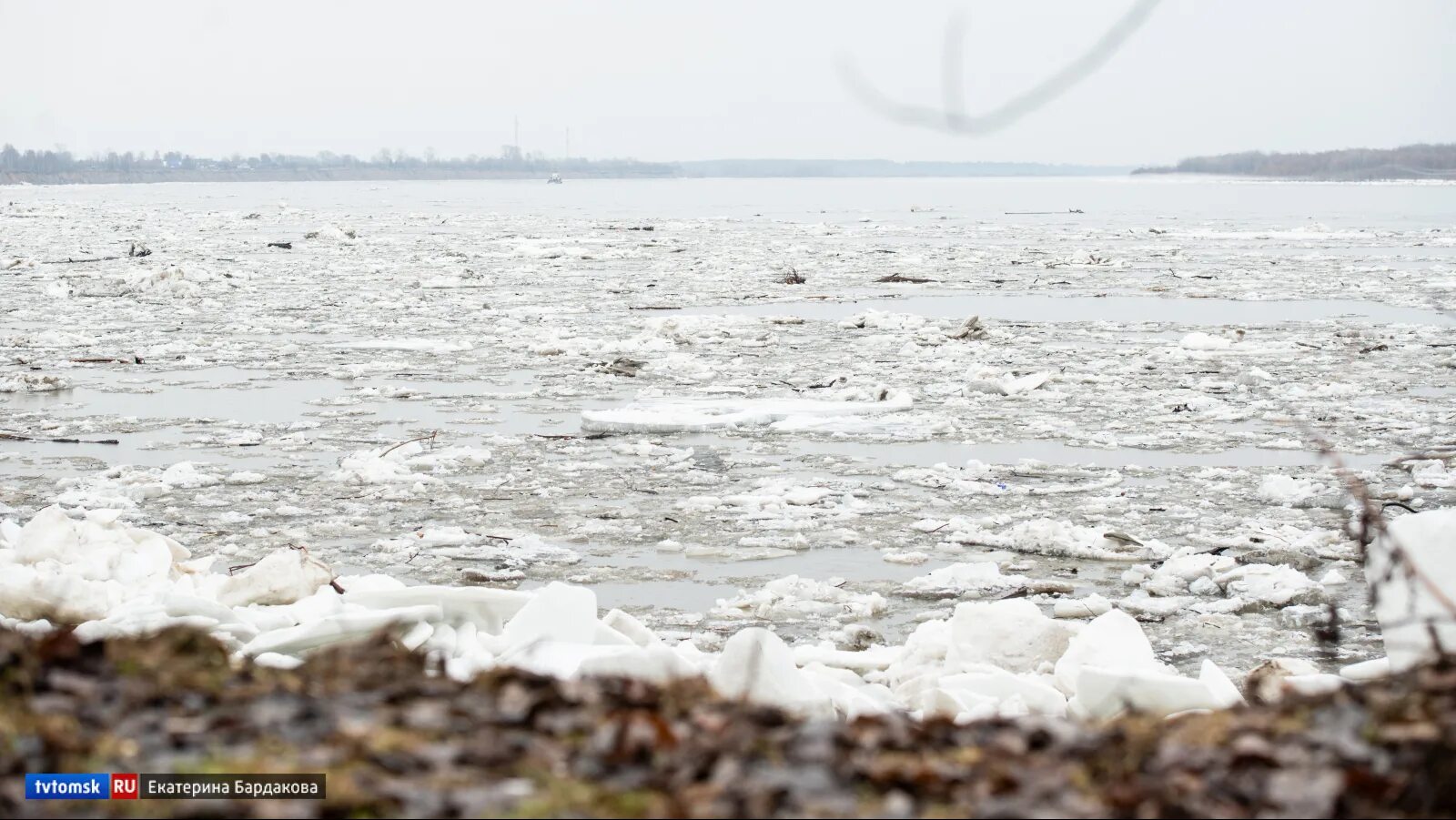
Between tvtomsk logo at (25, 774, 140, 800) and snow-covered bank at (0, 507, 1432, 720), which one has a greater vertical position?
tvtomsk logo at (25, 774, 140, 800)

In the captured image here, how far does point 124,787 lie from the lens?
2430mm

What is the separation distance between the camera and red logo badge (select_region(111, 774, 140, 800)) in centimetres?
241

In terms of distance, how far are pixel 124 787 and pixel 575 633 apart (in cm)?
205

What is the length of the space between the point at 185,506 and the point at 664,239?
2638 cm

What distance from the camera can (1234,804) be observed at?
2.38 meters

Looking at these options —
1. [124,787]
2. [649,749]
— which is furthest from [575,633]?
[124,787]

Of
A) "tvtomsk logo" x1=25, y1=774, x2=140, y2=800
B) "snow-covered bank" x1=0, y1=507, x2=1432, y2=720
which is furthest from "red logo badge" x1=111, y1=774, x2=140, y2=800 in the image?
"snow-covered bank" x1=0, y1=507, x2=1432, y2=720

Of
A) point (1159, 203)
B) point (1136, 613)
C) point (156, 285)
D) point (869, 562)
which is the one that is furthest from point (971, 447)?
point (1159, 203)

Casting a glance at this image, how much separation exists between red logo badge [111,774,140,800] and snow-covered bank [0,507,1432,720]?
1267 mm

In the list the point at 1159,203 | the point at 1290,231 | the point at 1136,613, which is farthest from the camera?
the point at 1159,203

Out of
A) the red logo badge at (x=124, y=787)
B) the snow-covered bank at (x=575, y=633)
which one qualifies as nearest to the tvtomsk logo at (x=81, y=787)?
the red logo badge at (x=124, y=787)

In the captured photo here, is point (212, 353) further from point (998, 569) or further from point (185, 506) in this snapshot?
point (998, 569)

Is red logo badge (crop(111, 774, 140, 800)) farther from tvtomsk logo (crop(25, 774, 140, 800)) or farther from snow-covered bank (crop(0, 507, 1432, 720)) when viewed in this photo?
snow-covered bank (crop(0, 507, 1432, 720))

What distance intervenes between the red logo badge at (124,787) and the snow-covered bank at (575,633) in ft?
4.16
